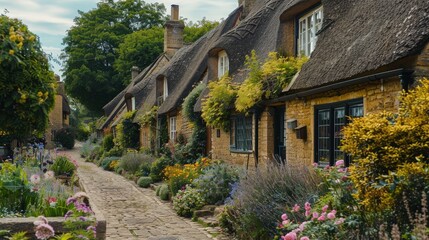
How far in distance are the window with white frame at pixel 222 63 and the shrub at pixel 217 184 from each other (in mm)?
5993

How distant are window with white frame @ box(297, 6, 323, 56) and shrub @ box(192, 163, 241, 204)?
11.5 feet

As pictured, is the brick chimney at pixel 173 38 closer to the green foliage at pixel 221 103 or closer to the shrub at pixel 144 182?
the shrub at pixel 144 182

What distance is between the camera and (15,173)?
22.2 feet

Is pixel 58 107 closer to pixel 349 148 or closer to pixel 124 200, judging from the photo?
pixel 124 200

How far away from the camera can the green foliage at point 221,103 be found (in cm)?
1438

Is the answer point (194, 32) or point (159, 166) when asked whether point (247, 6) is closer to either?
point (159, 166)

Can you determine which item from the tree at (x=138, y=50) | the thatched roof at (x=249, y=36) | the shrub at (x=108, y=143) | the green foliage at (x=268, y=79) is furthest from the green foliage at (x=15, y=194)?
the tree at (x=138, y=50)

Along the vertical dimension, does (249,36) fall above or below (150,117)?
above

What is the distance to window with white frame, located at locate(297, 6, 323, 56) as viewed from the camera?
11.3 metres

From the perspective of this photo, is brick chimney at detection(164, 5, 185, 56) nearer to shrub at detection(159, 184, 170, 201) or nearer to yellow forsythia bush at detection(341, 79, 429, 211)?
shrub at detection(159, 184, 170, 201)

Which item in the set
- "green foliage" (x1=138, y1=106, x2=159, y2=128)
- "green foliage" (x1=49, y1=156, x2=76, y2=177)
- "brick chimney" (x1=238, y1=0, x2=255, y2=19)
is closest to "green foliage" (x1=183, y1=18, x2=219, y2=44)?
"green foliage" (x1=138, y1=106, x2=159, y2=128)

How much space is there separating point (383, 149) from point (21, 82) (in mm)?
5216

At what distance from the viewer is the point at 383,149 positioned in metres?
5.06

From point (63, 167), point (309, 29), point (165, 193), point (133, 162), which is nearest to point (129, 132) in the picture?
point (133, 162)
